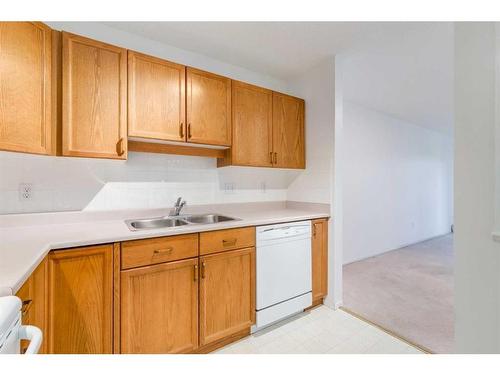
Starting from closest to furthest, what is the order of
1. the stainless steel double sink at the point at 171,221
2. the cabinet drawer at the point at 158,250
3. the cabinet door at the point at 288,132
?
the cabinet drawer at the point at 158,250
the stainless steel double sink at the point at 171,221
the cabinet door at the point at 288,132

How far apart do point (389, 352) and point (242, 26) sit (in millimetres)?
2585

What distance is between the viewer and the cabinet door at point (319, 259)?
6.84 ft

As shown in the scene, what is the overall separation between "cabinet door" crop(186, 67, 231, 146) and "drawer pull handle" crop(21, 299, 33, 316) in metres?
1.28

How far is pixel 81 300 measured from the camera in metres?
1.17

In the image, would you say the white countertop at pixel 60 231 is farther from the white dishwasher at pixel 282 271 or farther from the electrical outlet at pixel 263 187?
the electrical outlet at pixel 263 187

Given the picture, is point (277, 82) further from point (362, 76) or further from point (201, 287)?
point (201, 287)

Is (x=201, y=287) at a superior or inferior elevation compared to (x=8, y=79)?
inferior

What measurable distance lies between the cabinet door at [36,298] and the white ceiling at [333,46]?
69.7 inches

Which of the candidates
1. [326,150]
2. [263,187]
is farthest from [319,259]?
[326,150]

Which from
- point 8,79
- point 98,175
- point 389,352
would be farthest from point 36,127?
point 389,352

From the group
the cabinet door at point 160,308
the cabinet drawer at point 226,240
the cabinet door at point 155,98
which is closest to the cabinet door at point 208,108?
the cabinet door at point 155,98

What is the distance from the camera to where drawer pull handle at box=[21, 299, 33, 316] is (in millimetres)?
873

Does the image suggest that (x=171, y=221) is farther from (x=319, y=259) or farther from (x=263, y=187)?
(x=319, y=259)

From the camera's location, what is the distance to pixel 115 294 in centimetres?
125
